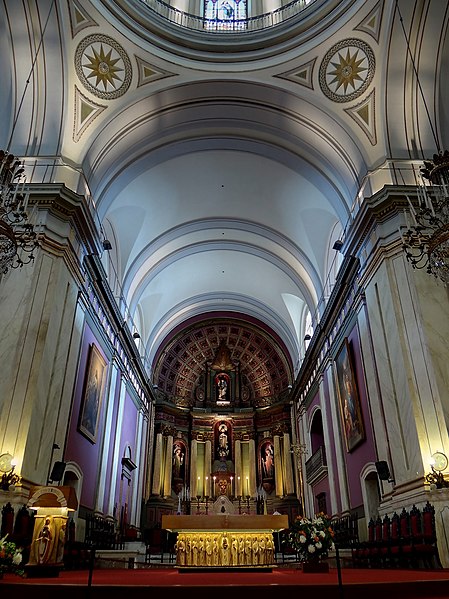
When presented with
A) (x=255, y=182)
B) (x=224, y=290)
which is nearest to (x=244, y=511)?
(x=224, y=290)

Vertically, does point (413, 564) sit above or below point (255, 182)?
below

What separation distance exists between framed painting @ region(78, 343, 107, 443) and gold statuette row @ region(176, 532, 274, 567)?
4.04 m

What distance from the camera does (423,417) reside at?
7.05 m

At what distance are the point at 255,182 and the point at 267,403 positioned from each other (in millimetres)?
10935

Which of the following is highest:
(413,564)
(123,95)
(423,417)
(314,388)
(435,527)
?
(123,95)

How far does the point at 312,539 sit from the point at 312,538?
2cm

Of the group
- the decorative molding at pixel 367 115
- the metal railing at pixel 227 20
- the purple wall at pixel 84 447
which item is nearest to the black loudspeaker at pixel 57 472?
the purple wall at pixel 84 447

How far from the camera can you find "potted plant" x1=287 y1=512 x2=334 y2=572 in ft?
20.1

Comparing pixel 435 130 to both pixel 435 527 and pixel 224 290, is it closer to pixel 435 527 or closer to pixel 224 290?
pixel 435 527

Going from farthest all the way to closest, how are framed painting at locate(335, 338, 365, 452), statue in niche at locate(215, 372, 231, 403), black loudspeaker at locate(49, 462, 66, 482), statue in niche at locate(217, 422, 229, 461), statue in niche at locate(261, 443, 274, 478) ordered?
statue in niche at locate(215, 372, 231, 403)
statue in niche at locate(217, 422, 229, 461)
statue in niche at locate(261, 443, 274, 478)
framed painting at locate(335, 338, 365, 452)
black loudspeaker at locate(49, 462, 66, 482)

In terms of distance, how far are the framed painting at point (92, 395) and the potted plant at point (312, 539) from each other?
509 cm

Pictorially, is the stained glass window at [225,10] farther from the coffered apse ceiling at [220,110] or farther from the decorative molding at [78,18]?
the decorative molding at [78,18]

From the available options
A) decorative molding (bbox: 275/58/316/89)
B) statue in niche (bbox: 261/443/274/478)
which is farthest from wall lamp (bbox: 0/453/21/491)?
statue in niche (bbox: 261/443/274/478)

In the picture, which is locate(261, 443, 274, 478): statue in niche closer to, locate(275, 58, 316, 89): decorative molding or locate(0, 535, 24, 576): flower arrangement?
locate(275, 58, 316, 89): decorative molding
